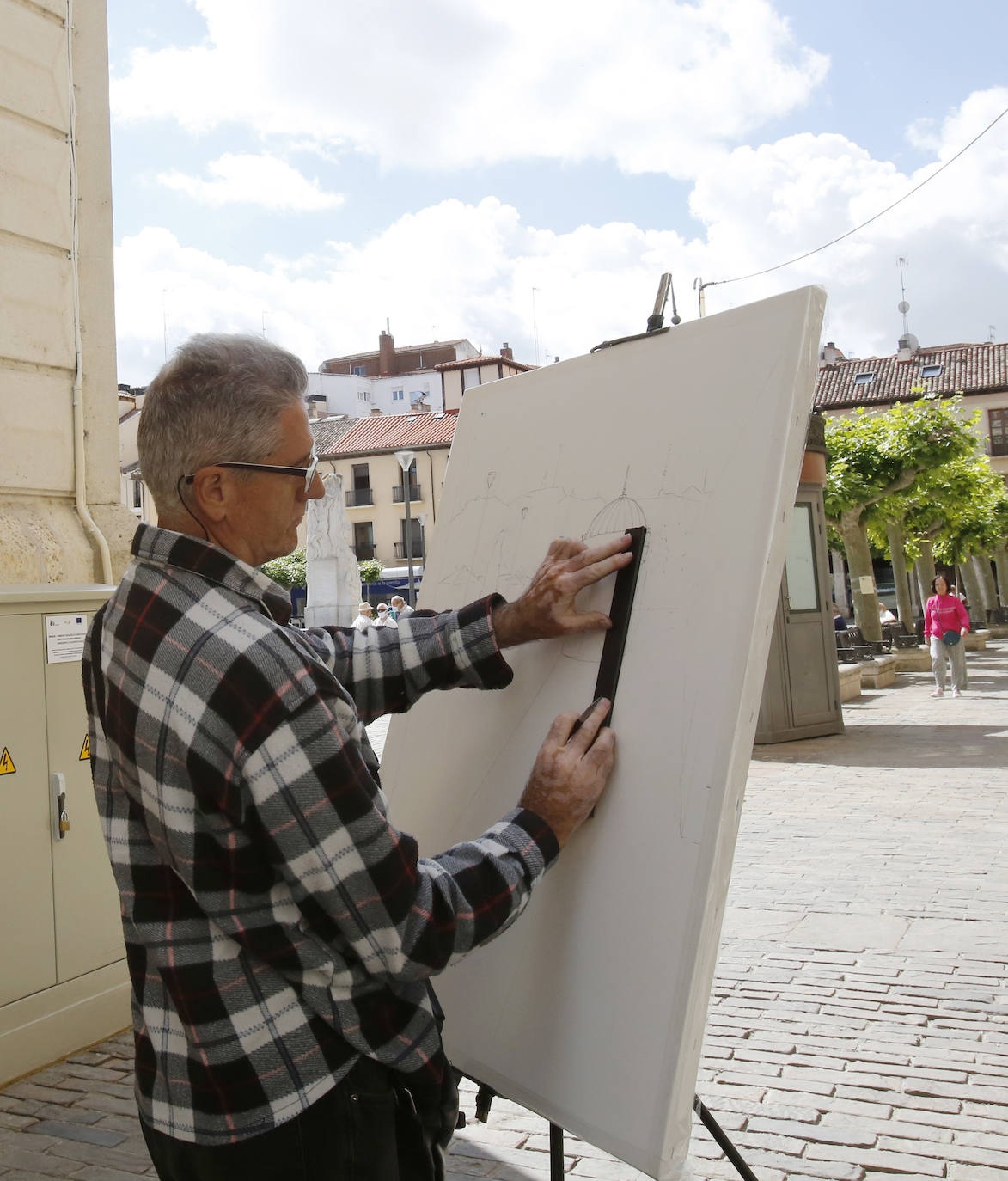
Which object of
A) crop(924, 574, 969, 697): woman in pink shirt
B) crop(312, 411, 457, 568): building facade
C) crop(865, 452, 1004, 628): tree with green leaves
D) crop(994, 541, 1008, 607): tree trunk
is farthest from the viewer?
crop(312, 411, 457, 568): building facade

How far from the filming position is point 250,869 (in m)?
1.43

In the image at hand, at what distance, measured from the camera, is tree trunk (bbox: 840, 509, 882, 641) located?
18.8 m

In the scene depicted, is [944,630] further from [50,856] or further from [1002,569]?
[1002,569]

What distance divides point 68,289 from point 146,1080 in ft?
12.9

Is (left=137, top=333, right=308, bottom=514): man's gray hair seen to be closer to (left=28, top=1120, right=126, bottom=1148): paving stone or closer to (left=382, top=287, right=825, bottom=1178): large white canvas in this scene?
(left=382, top=287, right=825, bottom=1178): large white canvas

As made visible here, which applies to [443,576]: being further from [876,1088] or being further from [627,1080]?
[876,1088]

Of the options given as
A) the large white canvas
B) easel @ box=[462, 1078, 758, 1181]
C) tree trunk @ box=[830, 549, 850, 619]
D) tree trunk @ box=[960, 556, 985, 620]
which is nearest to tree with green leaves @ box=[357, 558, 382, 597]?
tree trunk @ box=[830, 549, 850, 619]

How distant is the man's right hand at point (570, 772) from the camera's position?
1.72 meters

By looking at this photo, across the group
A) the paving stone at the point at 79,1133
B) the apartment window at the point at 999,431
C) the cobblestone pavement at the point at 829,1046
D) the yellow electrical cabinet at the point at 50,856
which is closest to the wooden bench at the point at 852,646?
the cobblestone pavement at the point at 829,1046

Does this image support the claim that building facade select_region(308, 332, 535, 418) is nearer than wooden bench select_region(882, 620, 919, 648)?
No

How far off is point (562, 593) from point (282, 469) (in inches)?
22.8

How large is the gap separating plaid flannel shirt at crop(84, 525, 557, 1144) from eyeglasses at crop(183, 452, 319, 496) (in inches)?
4.9

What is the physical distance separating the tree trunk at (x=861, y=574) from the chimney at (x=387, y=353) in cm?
4661

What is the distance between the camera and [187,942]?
1.48m
